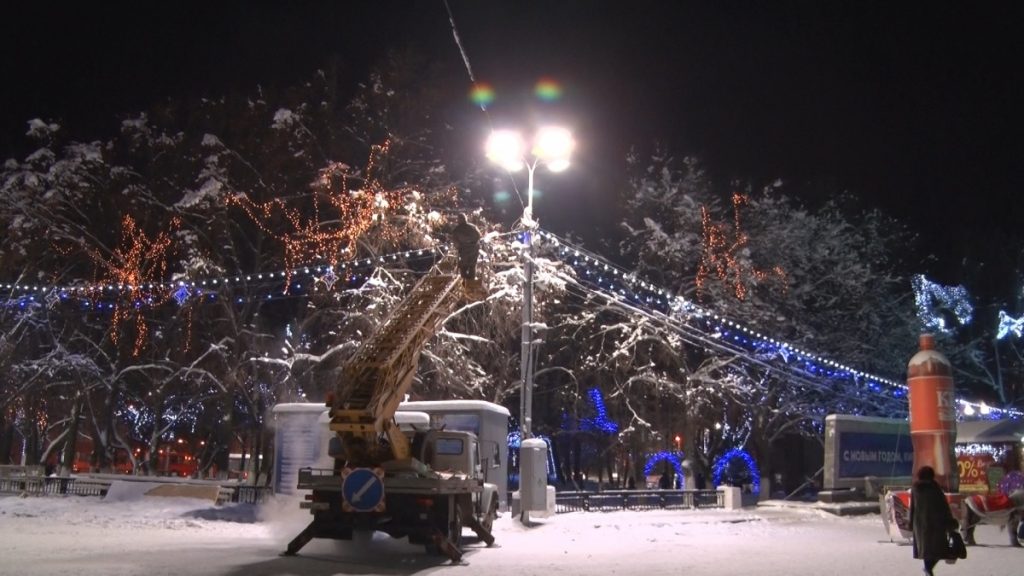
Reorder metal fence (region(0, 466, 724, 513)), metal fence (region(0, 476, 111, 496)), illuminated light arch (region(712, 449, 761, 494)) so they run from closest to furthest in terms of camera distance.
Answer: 1. metal fence (region(0, 466, 724, 513))
2. metal fence (region(0, 476, 111, 496))
3. illuminated light arch (region(712, 449, 761, 494))

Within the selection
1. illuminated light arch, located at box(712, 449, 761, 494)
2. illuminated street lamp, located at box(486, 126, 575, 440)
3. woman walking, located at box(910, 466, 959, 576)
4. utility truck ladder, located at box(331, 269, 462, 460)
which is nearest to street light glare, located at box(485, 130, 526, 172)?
illuminated street lamp, located at box(486, 126, 575, 440)

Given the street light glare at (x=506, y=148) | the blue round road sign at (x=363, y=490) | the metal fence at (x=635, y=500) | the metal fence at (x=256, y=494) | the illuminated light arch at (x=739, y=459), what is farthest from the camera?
the illuminated light arch at (x=739, y=459)

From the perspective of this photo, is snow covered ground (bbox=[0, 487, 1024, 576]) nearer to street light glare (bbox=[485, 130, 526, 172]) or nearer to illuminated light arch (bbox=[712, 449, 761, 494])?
street light glare (bbox=[485, 130, 526, 172])

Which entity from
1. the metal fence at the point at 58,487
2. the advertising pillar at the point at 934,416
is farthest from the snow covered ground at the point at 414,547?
the metal fence at the point at 58,487

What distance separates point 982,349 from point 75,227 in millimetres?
39183

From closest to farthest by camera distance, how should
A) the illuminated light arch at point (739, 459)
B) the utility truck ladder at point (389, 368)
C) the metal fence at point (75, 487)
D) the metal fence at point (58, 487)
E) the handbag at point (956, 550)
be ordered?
the handbag at point (956, 550) → the utility truck ladder at point (389, 368) → the metal fence at point (75, 487) → the metal fence at point (58, 487) → the illuminated light arch at point (739, 459)

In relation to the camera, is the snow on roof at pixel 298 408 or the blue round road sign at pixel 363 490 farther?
the snow on roof at pixel 298 408

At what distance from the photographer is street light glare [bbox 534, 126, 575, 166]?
20.7 m

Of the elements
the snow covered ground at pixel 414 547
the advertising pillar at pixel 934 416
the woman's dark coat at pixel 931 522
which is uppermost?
the advertising pillar at pixel 934 416

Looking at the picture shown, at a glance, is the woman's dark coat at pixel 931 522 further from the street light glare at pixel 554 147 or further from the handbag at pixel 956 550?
the street light glare at pixel 554 147

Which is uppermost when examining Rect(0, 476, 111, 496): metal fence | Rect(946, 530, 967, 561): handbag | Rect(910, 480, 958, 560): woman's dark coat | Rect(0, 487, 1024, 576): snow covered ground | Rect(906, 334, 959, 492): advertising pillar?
Rect(906, 334, 959, 492): advertising pillar

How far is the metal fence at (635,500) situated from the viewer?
87.8 ft

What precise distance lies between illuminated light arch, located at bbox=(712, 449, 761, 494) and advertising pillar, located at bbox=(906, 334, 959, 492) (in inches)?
984

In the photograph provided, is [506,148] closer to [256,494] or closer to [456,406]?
[456,406]
